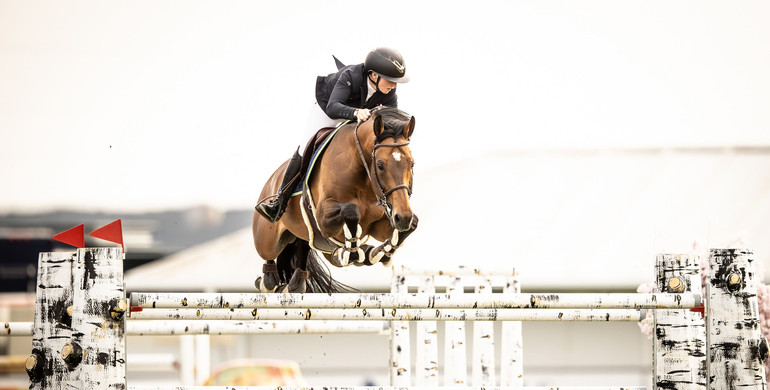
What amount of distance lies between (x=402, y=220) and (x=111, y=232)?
116 centimetres

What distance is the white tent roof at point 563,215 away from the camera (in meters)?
16.3

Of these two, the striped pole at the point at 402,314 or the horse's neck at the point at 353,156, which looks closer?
the striped pole at the point at 402,314

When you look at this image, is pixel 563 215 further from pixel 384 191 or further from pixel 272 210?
pixel 384 191

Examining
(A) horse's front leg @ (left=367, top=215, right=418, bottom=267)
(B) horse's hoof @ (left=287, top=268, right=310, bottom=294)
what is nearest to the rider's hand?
(A) horse's front leg @ (left=367, top=215, right=418, bottom=267)

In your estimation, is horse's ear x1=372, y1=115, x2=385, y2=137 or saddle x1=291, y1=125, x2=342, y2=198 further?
saddle x1=291, y1=125, x2=342, y2=198

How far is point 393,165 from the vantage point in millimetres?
3629

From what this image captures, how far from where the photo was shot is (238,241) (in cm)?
2012

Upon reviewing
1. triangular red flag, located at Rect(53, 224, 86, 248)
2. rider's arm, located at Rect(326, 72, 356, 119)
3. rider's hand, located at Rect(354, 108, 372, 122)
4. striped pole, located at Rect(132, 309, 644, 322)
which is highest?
rider's arm, located at Rect(326, 72, 356, 119)

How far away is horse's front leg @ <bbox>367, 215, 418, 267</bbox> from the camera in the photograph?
145 inches

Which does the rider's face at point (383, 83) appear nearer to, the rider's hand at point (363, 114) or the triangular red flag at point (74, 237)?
the rider's hand at point (363, 114)

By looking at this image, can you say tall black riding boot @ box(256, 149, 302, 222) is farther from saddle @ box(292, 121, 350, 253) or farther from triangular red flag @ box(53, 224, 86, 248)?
triangular red flag @ box(53, 224, 86, 248)

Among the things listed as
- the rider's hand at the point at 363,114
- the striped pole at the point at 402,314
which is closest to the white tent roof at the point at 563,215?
the rider's hand at the point at 363,114

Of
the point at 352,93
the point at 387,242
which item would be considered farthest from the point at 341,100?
the point at 387,242

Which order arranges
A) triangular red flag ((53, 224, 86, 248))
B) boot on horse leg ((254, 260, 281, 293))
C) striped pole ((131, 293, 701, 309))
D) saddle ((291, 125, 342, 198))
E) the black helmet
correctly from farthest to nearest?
boot on horse leg ((254, 260, 281, 293)) → saddle ((291, 125, 342, 198)) → the black helmet → triangular red flag ((53, 224, 86, 248)) → striped pole ((131, 293, 701, 309))
